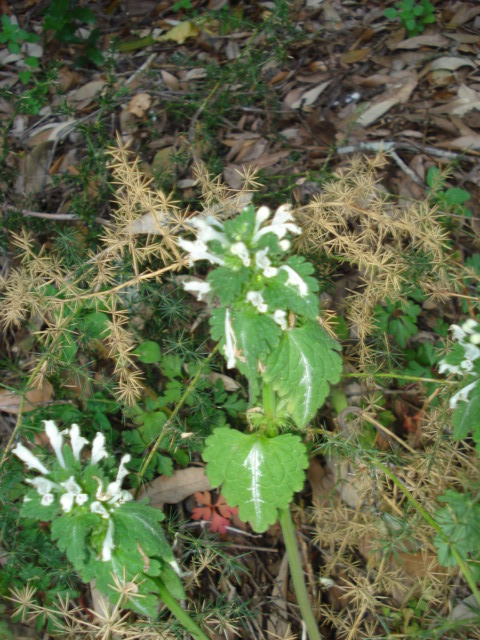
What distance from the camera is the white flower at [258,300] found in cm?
211

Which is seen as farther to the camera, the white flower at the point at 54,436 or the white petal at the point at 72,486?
the white flower at the point at 54,436

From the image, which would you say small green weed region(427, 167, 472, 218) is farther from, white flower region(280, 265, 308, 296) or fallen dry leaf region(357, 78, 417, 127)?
white flower region(280, 265, 308, 296)

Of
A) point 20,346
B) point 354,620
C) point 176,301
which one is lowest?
point 354,620

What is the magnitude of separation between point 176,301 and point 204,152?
4.09 ft

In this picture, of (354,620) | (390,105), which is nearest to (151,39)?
(390,105)

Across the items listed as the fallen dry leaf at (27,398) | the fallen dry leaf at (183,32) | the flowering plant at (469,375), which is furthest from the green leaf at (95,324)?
the fallen dry leaf at (183,32)

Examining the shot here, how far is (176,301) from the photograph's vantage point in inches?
129

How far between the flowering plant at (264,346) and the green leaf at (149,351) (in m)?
0.80

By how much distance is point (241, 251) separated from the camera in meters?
2.07

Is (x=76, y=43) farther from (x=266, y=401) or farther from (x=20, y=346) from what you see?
(x=266, y=401)

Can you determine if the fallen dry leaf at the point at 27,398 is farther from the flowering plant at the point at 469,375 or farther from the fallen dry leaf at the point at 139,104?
the flowering plant at the point at 469,375

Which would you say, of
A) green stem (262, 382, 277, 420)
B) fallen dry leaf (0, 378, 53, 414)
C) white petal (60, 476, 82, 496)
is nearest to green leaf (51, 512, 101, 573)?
white petal (60, 476, 82, 496)

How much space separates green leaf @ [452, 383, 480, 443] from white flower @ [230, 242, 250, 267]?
119 centimetres

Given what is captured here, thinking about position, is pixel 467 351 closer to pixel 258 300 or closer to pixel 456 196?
pixel 258 300
